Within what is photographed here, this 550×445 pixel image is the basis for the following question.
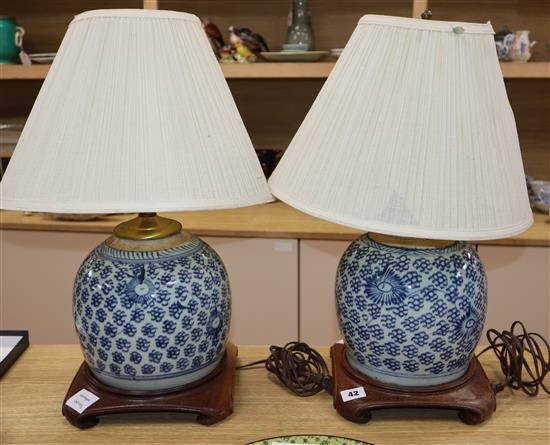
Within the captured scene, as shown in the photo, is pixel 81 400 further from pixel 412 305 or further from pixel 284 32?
pixel 284 32

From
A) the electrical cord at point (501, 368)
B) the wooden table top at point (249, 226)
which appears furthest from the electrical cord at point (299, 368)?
the wooden table top at point (249, 226)

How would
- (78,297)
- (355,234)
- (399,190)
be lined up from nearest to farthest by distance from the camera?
1. (399,190)
2. (78,297)
3. (355,234)

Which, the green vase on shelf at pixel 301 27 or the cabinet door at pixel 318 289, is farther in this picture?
the green vase on shelf at pixel 301 27

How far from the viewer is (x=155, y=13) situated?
701 millimetres

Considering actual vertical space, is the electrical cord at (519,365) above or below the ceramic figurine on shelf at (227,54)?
below

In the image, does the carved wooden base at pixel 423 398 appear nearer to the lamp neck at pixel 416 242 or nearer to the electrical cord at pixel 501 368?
the electrical cord at pixel 501 368

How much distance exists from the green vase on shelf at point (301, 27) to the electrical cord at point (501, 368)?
1.36 metres

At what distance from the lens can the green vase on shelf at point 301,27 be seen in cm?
202

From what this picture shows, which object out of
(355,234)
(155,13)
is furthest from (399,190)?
(355,234)

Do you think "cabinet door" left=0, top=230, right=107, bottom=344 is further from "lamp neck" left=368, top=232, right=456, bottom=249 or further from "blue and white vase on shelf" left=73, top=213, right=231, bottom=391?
"lamp neck" left=368, top=232, right=456, bottom=249

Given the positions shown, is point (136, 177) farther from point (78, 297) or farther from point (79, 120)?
point (78, 297)

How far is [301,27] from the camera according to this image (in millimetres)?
2027

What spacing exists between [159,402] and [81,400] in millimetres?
106

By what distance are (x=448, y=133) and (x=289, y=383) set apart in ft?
1.44
